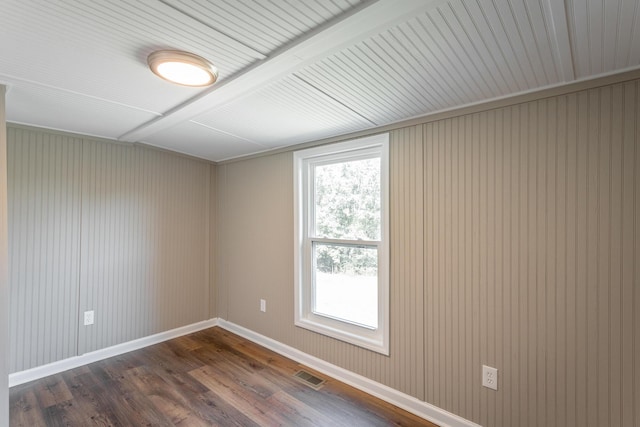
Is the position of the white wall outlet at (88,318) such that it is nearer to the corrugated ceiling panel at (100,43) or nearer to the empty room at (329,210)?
the empty room at (329,210)

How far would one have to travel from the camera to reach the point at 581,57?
4.46 ft

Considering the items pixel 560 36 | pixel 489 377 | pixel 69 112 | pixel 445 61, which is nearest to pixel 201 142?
pixel 69 112

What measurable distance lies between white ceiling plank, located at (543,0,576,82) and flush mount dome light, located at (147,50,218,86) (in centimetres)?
139

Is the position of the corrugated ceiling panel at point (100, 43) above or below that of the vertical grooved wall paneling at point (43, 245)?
above

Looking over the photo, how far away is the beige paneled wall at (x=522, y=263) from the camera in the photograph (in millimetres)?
1502

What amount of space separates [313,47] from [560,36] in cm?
99

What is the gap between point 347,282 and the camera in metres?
2.64

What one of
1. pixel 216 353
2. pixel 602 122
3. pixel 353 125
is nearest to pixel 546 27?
pixel 602 122

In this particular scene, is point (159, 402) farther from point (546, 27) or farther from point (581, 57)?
point (581, 57)

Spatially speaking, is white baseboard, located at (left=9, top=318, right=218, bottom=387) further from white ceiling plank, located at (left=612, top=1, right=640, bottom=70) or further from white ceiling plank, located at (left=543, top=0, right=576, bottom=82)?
white ceiling plank, located at (left=612, top=1, right=640, bottom=70)

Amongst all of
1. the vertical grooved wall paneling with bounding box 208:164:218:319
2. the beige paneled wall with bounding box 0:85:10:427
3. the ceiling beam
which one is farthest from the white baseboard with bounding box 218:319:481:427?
the ceiling beam

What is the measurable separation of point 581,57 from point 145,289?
3.83 m

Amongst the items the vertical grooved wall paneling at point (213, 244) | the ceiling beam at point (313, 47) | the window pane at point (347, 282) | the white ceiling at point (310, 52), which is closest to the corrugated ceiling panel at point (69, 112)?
the white ceiling at point (310, 52)

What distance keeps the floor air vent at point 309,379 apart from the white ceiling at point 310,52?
211 centimetres
